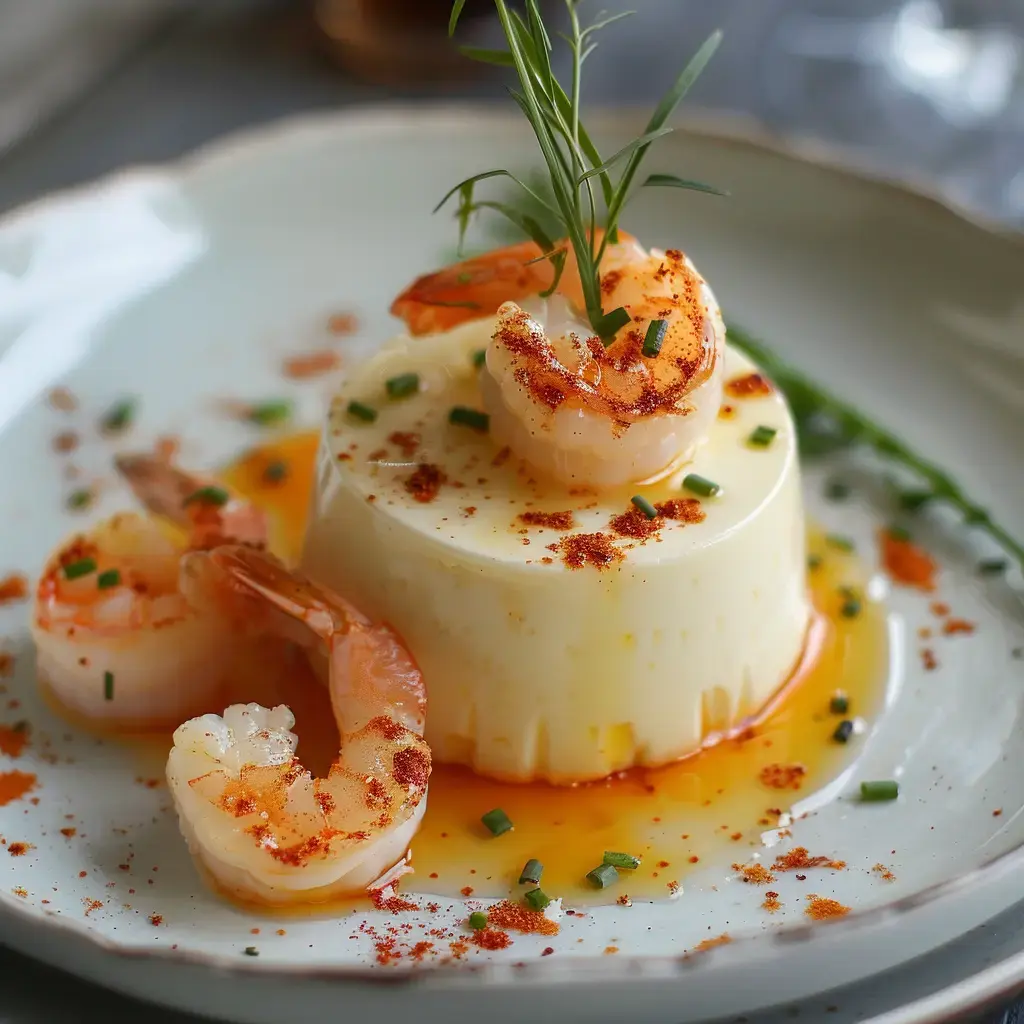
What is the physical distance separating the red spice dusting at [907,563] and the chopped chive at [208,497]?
190cm

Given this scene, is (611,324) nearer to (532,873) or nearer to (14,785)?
(532,873)

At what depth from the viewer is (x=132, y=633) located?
3.31 meters

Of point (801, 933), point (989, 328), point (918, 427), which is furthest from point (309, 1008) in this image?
point (989, 328)

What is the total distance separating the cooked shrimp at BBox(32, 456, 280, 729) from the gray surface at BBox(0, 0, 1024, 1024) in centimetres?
260

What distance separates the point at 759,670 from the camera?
351 cm

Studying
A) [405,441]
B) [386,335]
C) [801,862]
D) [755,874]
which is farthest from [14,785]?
[386,335]

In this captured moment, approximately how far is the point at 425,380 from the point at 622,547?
0.77 metres

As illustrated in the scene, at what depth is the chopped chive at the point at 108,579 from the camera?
3.37 meters

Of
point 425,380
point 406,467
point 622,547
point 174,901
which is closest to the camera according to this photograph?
point 174,901

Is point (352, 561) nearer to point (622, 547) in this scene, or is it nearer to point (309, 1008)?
point (622, 547)

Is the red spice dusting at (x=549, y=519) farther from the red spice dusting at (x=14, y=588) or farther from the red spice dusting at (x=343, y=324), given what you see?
the red spice dusting at (x=343, y=324)

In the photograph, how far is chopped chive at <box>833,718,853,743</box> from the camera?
347cm

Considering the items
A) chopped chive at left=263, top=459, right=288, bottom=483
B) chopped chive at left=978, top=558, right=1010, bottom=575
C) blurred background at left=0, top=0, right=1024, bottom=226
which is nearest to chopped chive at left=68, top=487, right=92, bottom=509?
chopped chive at left=263, top=459, right=288, bottom=483

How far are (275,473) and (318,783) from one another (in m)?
1.65
